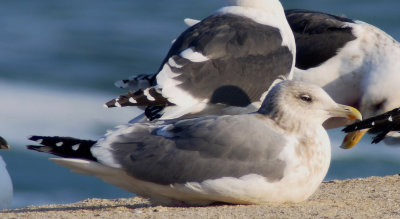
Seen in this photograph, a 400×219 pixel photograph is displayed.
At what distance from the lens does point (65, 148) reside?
14.7 feet

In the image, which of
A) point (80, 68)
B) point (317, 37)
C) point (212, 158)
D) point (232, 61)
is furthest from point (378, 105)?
point (80, 68)

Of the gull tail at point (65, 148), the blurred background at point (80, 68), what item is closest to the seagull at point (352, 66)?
the gull tail at point (65, 148)

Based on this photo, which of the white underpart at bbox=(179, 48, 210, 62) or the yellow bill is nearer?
the white underpart at bbox=(179, 48, 210, 62)

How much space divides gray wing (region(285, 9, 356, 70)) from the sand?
1.46 meters

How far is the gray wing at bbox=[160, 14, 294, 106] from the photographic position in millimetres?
5445

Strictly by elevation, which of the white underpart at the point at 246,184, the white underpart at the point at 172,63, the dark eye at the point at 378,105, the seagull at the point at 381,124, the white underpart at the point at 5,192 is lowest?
the white underpart at the point at 246,184

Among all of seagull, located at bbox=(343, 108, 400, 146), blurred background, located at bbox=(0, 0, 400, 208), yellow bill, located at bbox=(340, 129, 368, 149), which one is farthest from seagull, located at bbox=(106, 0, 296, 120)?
blurred background, located at bbox=(0, 0, 400, 208)

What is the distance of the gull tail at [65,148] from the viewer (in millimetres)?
4484

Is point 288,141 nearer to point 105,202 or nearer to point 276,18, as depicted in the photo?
point 105,202

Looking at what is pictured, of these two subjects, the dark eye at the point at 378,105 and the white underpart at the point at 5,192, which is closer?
the white underpart at the point at 5,192

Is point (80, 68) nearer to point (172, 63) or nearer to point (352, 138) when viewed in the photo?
point (352, 138)

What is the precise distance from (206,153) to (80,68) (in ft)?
27.0

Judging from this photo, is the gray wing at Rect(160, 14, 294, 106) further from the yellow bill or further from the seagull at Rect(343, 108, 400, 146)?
the yellow bill

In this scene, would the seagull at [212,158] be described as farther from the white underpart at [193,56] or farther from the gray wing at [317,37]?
the gray wing at [317,37]
